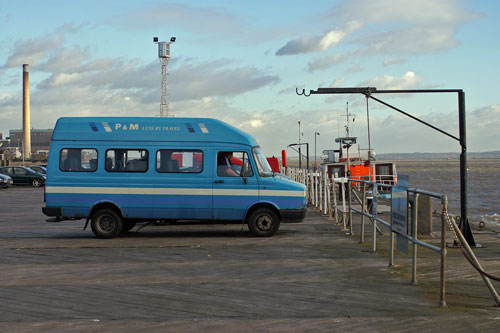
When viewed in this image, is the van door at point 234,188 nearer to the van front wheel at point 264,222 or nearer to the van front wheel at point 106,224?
the van front wheel at point 264,222

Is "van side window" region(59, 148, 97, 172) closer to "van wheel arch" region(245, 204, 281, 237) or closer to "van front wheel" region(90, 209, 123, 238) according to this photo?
"van front wheel" region(90, 209, 123, 238)

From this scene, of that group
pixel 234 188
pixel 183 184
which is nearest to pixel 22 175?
pixel 183 184

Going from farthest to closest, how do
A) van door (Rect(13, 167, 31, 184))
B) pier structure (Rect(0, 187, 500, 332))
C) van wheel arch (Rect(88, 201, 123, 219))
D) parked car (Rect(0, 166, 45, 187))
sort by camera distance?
van door (Rect(13, 167, 31, 184)) → parked car (Rect(0, 166, 45, 187)) → van wheel arch (Rect(88, 201, 123, 219)) → pier structure (Rect(0, 187, 500, 332))

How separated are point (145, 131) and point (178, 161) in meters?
1.05

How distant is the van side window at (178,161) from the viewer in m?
14.7

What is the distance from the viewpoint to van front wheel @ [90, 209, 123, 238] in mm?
14688

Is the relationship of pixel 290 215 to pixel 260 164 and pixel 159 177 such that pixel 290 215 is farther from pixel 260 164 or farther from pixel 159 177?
pixel 159 177

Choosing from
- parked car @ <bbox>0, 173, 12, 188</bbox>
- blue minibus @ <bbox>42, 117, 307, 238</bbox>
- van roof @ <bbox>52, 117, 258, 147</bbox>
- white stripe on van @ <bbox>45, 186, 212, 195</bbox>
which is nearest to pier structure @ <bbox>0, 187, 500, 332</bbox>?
blue minibus @ <bbox>42, 117, 307, 238</bbox>

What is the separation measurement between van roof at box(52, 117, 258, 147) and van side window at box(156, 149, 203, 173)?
29 cm

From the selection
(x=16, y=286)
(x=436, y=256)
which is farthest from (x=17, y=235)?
(x=436, y=256)

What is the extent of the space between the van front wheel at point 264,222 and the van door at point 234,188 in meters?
0.28

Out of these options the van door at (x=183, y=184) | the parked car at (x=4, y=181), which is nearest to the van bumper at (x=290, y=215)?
the van door at (x=183, y=184)

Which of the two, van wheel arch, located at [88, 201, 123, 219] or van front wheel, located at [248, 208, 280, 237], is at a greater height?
van wheel arch, located at [88, 201, 123, 219]

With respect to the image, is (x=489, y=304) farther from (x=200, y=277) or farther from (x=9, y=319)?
(x=9, y=319)
